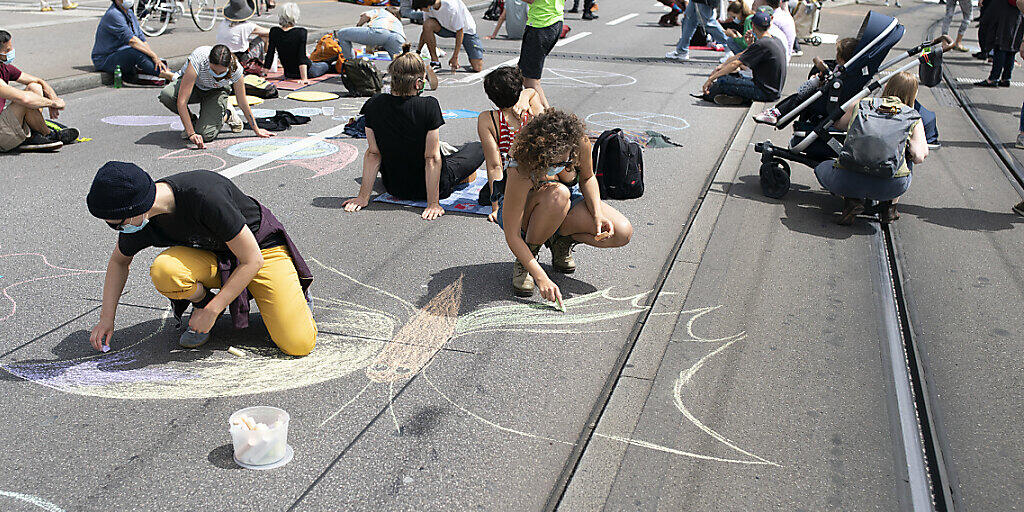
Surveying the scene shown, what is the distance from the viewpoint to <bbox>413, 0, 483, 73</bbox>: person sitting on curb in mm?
12727

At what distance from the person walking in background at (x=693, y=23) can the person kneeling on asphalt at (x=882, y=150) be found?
8354 mm

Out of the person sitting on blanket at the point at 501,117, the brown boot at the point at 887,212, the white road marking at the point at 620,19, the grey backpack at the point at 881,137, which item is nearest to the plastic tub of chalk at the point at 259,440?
the person sitting on blanket at the point at 501,117

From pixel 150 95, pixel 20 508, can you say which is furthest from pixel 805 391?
pixel 150 95

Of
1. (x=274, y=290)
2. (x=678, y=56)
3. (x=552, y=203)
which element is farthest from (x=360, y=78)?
(x=274, y=290)

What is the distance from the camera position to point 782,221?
6.66 metres

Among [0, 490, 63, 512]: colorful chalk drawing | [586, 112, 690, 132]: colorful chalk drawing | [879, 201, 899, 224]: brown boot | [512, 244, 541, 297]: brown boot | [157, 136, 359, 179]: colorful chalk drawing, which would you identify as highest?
[0, 490, 63, 512]: colorful chalk drawing

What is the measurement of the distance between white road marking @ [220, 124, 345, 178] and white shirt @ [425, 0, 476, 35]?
164 inches

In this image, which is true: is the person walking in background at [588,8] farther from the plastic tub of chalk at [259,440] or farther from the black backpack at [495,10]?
the plastic tub of chalk at [259,440]

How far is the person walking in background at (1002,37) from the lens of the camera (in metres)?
13.1

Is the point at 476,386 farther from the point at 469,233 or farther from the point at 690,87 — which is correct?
the point at 690,87

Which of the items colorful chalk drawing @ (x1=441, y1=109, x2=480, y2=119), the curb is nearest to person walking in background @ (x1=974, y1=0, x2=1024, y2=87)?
colorful chalk drawing @ (x1=441, y1=109, x2=480, y2=119)

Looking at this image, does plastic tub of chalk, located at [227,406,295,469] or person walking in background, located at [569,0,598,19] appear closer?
plastic tub of chalk, located at [227,406,295,469]

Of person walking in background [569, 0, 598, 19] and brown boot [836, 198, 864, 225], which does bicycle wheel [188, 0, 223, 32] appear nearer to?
person walking in background [569, 0, 598, 19]

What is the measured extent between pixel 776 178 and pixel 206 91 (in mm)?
5375
